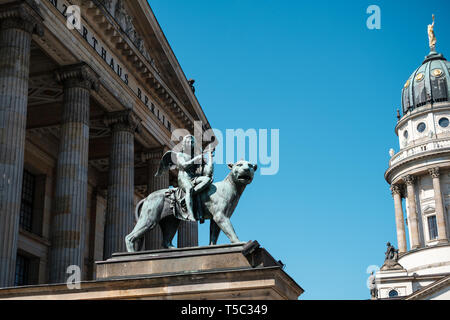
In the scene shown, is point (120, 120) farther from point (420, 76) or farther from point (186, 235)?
point (420, 76)

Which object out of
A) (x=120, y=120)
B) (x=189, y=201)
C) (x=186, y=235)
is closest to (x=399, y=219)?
(x=186, y=235)

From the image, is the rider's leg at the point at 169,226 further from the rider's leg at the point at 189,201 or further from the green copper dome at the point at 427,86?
the green copper dome at the point at 427,86

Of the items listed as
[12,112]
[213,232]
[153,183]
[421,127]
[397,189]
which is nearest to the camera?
[213,232]

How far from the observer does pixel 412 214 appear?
100875 millimetres

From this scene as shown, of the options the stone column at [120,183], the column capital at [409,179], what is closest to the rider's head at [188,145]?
the stone column at [120,183]

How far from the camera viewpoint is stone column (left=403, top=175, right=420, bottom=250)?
99.6 meters

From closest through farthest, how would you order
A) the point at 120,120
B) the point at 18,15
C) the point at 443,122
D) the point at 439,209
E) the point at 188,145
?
the point at 188,145
the point at 18,15
the point at 120,120
the point at 439,209
the point at 443,122

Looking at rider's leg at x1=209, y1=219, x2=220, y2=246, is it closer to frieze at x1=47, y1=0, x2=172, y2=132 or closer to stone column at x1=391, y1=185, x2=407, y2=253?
frieze at x1=47, y1=0, x2=172, y2=132

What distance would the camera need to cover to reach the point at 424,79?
358 feet

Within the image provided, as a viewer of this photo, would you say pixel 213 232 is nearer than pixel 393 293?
Yes

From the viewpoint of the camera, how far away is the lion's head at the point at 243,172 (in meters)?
17.6

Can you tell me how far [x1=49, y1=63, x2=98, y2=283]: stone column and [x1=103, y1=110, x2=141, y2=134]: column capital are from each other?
4.14 metres

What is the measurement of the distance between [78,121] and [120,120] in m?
6.06
